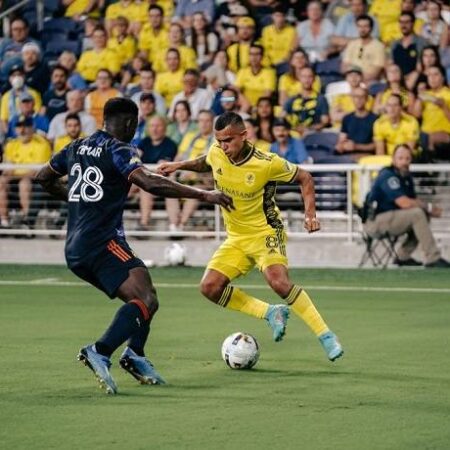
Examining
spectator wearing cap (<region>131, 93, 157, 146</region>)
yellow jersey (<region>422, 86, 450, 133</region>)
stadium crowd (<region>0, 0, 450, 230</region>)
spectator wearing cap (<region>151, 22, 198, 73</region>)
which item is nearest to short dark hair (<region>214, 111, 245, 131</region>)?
stadium crowd (<region>0, 0, 450, 230</region>)

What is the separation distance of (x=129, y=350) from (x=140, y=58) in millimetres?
13959

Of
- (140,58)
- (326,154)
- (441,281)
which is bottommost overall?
(441,281)

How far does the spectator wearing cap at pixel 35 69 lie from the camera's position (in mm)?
23641

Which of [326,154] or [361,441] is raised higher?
[326,154]

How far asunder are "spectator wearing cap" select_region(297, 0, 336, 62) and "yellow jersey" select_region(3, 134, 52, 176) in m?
4.41

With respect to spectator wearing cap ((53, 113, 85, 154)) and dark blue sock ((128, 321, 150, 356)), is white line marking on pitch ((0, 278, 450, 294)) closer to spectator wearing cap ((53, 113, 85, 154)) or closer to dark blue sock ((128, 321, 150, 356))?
spectator wearing cap ((53, 113, 85, 154))

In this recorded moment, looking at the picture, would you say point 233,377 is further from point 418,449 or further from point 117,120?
point 418,449

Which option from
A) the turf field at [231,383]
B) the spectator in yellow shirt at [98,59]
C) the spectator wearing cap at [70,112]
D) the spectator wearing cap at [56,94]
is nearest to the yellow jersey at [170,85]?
the spectator wearing cap at [70,112]

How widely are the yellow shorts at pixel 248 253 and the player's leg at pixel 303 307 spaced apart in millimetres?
174

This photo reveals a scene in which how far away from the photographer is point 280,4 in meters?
22.8

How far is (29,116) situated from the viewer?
74.4ft

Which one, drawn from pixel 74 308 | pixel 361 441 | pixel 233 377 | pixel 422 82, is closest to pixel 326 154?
pixel 422 82

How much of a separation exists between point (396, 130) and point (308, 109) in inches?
67.5

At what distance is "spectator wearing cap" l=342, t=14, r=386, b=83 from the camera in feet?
68.2
